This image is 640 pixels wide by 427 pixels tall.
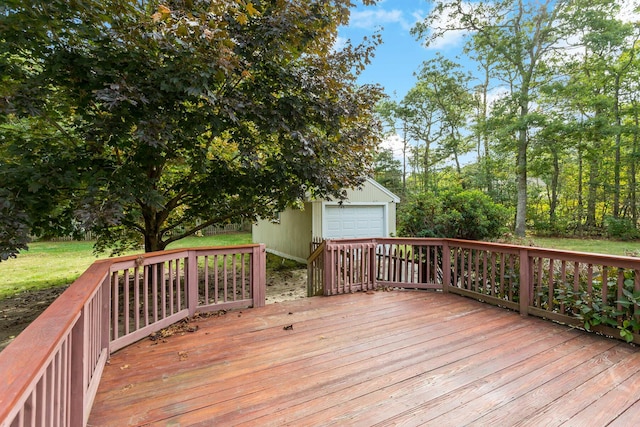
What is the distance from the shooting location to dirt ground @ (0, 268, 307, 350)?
4.62 meters

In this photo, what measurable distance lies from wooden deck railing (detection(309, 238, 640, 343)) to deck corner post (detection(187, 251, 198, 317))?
1.88 m

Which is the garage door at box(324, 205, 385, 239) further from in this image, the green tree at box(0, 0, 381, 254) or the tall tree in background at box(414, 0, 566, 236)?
the tall tree in background at box(414, 0, 566, 236)

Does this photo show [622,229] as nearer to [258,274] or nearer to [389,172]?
[389,172]

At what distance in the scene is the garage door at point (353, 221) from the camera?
30.3ft

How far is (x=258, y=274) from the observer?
4.11 metres

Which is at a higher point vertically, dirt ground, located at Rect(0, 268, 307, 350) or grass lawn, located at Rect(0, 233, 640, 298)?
grass lawn, located at Rect(0, 233, 640, 298)

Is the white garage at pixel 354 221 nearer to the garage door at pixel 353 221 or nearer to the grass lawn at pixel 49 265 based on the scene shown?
the garage door at pixel 353 221

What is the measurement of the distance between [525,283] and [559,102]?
518 inches

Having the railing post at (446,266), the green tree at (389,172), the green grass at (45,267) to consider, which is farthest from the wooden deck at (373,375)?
the green tree at (389,172)

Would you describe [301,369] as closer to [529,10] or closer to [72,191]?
[72,191]

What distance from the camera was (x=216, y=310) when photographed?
3.89 metres

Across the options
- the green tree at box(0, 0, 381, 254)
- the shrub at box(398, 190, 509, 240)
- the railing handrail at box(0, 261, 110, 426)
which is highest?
the green tree at box(0, 0, 381, 254)

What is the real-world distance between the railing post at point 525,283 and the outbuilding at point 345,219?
5.26 meters

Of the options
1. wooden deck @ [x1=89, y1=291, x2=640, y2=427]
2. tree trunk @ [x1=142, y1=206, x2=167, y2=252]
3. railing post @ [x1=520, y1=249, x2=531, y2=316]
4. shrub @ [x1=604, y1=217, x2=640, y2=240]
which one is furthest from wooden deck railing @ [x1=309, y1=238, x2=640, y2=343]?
shrub @ [x1=604, y1=217, x2=640, y2=240]
